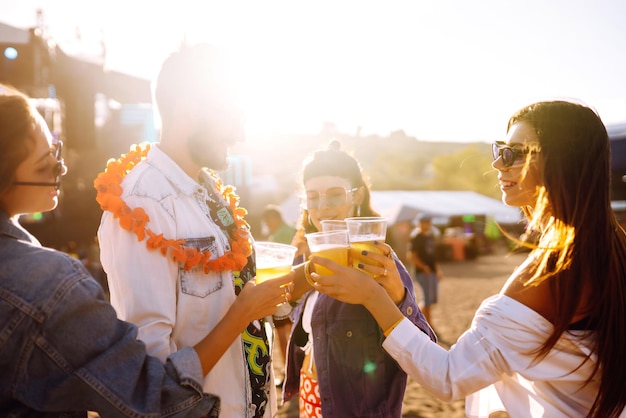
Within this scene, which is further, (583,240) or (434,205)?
(434,205)

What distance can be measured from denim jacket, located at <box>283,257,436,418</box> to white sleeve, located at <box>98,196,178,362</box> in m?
1.00

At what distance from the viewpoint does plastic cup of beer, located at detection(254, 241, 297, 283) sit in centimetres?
190

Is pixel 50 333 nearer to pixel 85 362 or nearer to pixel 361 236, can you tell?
pixel 85 362

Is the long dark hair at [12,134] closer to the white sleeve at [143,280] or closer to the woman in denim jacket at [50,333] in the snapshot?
the woman in denim jacket at [50,333]

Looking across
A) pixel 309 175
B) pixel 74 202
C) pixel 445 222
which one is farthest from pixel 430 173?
pixel 309 175

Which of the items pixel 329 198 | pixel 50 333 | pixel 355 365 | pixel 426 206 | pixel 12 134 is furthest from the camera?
pixel 426 206

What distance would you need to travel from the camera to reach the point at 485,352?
1.68m

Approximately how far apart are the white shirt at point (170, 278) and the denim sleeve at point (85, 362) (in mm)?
220

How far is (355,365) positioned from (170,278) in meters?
1.11

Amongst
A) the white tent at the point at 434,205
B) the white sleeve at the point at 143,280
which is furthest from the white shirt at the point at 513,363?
the white tent at the point at 434,205

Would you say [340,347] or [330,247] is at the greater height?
[330,247]

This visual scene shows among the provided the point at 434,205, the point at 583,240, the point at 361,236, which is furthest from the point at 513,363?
the point at 434,205

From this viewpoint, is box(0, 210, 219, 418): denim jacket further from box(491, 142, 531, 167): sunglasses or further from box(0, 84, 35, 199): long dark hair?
box(491, 142, 531, 167): sunglasses

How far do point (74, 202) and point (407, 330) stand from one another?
15.7m
